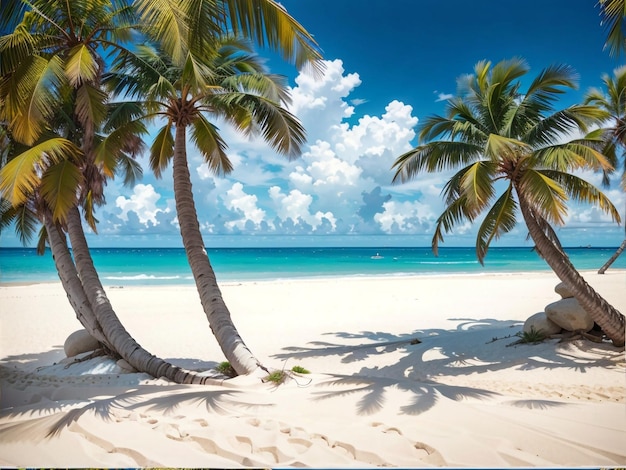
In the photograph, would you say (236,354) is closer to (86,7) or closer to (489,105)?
(86,7)

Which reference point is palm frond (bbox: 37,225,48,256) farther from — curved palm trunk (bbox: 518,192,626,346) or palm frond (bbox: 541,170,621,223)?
palm frond (bbox: 541,170,621,223)

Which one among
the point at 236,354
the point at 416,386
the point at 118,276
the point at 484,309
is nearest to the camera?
the point at 416,386

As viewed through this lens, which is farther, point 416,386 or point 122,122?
point 122,122

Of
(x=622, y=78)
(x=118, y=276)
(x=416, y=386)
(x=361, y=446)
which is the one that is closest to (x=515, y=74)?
(x=622, y=78)

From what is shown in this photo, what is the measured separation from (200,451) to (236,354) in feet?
4.34

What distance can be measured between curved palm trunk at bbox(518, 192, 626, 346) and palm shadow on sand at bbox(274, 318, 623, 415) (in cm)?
22

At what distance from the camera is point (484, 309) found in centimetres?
852

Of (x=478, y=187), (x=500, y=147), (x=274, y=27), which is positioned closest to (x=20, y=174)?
(x=274, y=27)

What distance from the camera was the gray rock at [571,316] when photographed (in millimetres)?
4781

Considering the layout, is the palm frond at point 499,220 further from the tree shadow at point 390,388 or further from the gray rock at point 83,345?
the gray rock at point 83,345

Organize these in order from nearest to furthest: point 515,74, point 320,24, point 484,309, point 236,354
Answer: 1. point 236,354
2. point 320,24
3. point 515,74
4. point 484,309

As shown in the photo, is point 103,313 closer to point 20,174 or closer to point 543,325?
point 20,174

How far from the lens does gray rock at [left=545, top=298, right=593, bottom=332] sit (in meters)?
4.78

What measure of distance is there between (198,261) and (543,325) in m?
4.04
